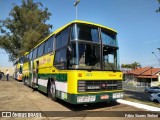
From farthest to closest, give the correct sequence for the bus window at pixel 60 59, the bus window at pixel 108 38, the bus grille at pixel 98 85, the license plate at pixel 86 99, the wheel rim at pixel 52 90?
the wheel rim at pixel 52 90 → the bus window at pixel 108 38 → the bus window at pixel 60 59 → the bus grille at pixel 98 85 → the license plate at pixel 86 99

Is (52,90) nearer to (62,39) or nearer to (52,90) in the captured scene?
(52,90)

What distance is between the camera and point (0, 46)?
4978cm

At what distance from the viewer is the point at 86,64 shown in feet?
28.9

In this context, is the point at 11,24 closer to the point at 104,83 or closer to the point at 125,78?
the point at 104,83

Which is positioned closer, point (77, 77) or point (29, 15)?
point (77, 77)

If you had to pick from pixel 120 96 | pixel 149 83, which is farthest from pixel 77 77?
pixel 149 83

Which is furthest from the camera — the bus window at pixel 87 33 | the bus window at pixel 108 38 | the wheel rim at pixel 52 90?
the wheel rim at pixel 52 90

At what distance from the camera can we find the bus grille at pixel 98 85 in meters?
8.51

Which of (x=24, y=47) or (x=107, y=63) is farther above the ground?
(x=24, y=47)

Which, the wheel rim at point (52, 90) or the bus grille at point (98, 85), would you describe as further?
the wheel rim at point (52, 90)

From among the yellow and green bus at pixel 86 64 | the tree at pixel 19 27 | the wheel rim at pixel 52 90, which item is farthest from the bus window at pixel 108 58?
the tree at pixel 19 27

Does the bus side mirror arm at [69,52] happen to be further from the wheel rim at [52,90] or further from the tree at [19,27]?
the tree at [19,27]

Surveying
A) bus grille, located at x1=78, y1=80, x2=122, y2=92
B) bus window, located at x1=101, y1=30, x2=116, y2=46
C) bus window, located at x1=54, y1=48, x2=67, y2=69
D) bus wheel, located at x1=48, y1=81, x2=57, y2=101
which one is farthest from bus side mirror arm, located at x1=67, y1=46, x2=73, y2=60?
bus wheel, located at x1=48, y1=81, x2=57, y2=101

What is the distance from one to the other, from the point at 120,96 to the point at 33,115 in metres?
4.12
